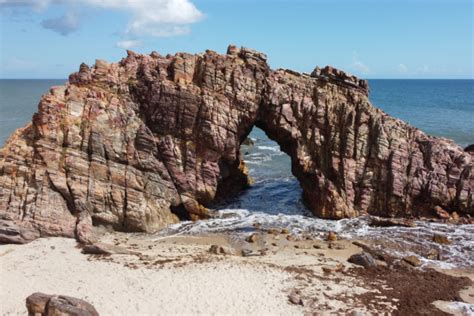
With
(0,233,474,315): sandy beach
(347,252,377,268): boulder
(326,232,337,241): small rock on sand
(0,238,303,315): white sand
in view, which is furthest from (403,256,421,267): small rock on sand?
(0,238,303,315): white sand

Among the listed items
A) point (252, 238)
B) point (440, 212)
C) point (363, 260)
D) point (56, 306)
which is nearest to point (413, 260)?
point (363, 260)

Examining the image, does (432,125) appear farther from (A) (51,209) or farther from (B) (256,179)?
(A) (51,209)

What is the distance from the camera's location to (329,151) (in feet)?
125

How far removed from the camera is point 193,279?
25.1 m

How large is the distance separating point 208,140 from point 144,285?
15.0 m

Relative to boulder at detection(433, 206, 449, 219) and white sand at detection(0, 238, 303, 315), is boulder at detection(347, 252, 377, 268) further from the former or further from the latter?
boulder at detection(433, 206, 449, 219)

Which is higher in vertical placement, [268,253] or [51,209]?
[51,209]

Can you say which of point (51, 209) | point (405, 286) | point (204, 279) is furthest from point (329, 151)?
point (51, 209)

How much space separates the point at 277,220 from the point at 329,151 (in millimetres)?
7407

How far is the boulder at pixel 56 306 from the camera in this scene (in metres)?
20.2

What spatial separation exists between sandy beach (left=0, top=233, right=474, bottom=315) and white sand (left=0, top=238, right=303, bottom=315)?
2.0 inches

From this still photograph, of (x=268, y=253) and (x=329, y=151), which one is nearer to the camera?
(x=268, y=253)

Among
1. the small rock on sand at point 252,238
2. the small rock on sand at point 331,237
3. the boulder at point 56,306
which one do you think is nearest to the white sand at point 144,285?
the boulder at point 56,306

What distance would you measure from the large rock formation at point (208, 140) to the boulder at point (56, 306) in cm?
1138
